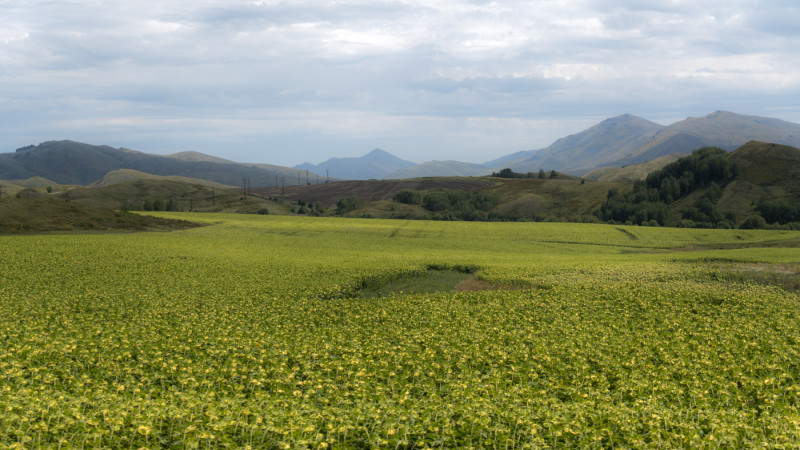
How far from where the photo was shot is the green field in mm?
12531

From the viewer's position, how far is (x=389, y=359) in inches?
757

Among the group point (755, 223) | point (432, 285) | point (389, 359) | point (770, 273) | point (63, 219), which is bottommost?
point (432, 285)

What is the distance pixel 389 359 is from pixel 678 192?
16226cm

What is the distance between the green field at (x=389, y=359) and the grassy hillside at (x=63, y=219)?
44544 mm

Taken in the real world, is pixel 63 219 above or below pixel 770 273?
above

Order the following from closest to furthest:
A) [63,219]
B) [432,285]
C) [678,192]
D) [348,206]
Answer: [432,285] → [63,219] → [678,192] → [348,206]

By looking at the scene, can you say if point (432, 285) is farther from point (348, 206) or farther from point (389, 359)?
point (348, 206)

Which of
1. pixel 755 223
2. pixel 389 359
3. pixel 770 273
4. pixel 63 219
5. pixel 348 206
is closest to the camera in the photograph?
pixel 389 359

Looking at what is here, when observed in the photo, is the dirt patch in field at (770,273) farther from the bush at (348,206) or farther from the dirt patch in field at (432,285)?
the bush at (348,206)

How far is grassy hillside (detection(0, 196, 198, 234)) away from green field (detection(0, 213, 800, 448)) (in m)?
44.5

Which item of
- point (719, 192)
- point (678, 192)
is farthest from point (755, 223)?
point (678, 192)

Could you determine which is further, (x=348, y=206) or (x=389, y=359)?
(x=348, y=206)

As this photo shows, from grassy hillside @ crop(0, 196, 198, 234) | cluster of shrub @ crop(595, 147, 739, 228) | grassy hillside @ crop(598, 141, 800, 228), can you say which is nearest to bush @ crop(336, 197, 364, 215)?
grassy hillside @ crop(0, 196, 198, 234)

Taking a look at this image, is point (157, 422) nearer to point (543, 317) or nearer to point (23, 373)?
point (23, 373)
